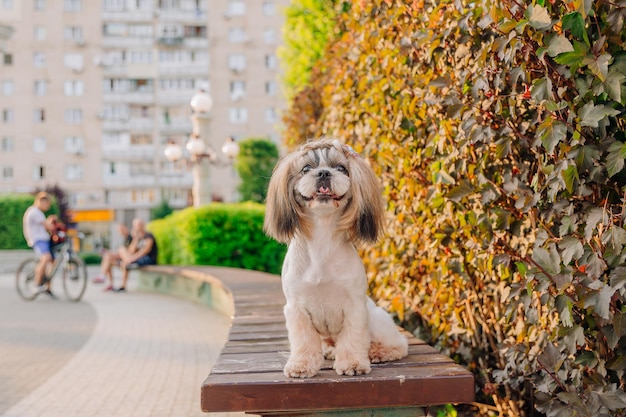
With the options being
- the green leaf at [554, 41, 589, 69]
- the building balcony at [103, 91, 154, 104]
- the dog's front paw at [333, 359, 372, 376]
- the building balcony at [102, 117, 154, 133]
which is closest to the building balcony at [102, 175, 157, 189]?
the building balcony at [102, 117, 154, 133]

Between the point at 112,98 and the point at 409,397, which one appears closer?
the point at 409,397

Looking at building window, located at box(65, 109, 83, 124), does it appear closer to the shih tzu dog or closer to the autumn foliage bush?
the autumn foliage bush

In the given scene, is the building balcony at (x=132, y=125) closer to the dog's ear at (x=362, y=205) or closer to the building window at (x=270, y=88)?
the building window at (x=270, y=88)

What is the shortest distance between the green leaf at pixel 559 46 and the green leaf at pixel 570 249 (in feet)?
2.27

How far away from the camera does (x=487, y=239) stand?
126 inches

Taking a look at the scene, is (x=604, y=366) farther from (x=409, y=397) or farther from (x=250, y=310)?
(x=250, y=310)

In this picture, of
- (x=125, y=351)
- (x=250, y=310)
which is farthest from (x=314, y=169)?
(x=125, y=351)

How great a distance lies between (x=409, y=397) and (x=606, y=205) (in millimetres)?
1142

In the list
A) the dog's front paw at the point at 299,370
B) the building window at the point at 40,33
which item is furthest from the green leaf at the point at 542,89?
the building window at the point at 40,33

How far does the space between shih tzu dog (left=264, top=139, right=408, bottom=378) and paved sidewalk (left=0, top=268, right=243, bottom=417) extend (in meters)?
2.06

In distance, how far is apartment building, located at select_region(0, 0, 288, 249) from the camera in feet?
171

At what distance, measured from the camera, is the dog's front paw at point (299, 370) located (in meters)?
2.90

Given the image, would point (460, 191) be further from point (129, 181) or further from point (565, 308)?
point (129, 181)

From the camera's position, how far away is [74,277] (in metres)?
12.2
